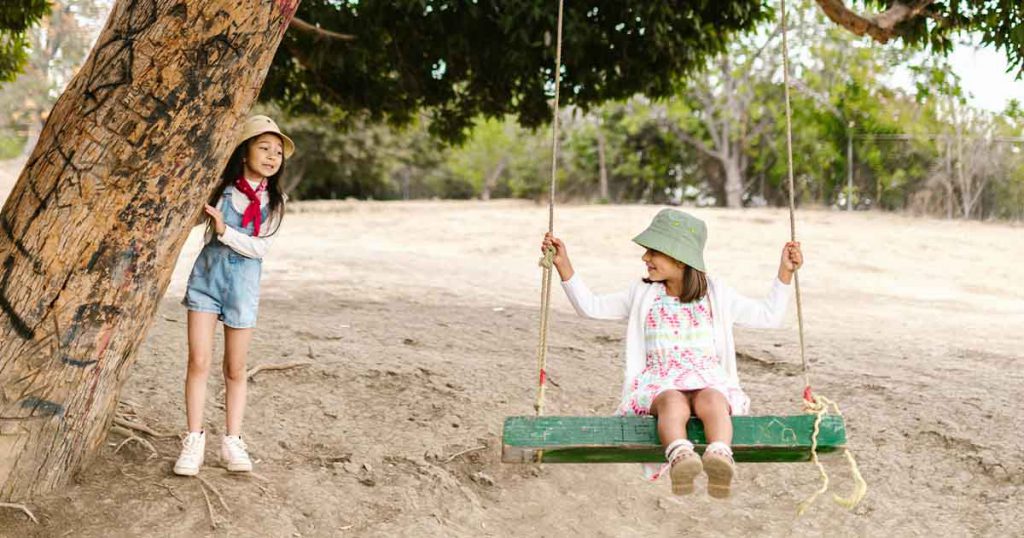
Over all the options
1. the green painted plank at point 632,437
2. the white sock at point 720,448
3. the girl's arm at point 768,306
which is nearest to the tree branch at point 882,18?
the girl's arm at point 768,306

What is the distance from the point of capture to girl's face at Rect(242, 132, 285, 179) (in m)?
3.76

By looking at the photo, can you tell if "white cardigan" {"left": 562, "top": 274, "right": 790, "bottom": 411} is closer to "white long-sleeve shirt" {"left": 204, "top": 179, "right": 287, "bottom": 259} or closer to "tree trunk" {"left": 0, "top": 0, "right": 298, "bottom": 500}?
"white long-sleeve shirt" {"left": 204, "top": 179, "right": 287, "bottom": 259}

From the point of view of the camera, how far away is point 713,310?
12.8 feet

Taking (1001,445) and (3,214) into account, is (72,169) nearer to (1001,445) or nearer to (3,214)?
(3,214)

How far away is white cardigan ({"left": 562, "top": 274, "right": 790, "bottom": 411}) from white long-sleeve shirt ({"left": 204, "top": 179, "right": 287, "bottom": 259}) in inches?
47.4

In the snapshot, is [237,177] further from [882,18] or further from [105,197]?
[882,18]

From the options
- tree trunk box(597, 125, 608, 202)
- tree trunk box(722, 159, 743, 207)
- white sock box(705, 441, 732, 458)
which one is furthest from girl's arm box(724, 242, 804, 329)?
tree trunk box(597, 125, 608, 202)

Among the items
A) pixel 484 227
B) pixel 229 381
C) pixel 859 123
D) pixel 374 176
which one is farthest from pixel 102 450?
pixel 374 176

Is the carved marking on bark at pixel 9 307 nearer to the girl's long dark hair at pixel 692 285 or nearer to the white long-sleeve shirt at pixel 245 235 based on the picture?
the white long-sleeve shirt at pixel 245 235

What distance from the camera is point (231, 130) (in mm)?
3498

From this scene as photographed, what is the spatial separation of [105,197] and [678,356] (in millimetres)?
2173

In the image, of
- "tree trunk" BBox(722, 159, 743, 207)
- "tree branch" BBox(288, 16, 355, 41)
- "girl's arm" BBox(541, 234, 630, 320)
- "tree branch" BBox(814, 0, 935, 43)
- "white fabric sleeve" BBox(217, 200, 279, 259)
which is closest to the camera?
"white fabric sleeve" BBox(217, 200, 279, 259)

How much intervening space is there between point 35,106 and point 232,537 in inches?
1207

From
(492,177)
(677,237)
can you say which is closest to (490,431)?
(677,237)
